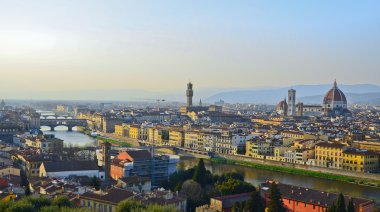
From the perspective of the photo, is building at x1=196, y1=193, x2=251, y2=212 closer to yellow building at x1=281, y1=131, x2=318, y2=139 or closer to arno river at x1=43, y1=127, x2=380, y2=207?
arno river at x1=43, y1=127, x2=380, y2=207

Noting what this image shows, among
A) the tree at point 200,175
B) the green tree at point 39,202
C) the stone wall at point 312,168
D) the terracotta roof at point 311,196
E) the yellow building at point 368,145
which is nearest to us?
the green tree at point 39,202

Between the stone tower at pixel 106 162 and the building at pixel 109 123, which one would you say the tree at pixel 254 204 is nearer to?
the stone tower at pixel 106 162

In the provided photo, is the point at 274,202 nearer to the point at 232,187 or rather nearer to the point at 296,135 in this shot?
the point at 232,187

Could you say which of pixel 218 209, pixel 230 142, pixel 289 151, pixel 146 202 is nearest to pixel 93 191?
pixel 146 202

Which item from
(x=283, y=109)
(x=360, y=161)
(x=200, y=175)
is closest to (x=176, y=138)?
(x=360, y=161)

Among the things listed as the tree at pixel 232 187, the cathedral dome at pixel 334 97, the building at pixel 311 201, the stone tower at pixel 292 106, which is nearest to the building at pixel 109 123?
the cathedral dome at pixel 334 97
